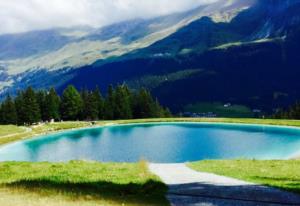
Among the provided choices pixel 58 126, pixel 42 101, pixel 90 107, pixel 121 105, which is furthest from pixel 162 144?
pixel 42 101

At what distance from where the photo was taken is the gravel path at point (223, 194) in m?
20.2

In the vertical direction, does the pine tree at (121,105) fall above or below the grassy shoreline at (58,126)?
above

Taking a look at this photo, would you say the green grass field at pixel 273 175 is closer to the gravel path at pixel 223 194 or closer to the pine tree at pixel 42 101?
the gravel path at pixel 223 194

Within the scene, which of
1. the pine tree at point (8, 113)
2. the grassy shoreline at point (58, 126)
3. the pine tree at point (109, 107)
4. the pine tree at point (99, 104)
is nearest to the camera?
the grassy shoreline at point (58, 126)

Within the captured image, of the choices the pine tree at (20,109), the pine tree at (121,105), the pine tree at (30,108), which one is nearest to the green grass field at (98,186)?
the pine tree at (30,108)

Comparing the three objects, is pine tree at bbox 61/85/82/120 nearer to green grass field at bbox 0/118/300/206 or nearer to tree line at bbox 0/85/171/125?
tree line at bbox 0/85/171/125

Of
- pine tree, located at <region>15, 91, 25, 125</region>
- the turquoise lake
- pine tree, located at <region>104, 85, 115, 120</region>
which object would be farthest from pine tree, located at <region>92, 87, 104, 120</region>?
the turquoise lake

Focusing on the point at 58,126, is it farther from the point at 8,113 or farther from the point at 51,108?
the point at 8,113

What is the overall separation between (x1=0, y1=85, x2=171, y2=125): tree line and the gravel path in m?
111

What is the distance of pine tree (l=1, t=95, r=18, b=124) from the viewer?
131 m

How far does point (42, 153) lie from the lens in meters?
85.5

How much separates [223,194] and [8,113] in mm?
116552

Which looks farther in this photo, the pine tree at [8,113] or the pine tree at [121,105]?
the pine tree at [121,105]

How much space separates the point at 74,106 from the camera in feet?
463
